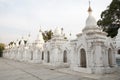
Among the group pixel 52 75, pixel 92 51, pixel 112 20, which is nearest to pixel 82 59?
pixel 92 51

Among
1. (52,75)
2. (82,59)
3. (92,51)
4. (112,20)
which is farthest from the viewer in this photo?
(112,20)

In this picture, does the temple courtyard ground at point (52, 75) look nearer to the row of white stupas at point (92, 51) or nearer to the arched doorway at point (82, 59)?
the row of white stupas at point (92, 51)

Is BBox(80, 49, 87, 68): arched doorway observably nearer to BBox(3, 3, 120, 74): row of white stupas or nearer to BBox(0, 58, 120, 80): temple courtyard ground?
BBox(3, 3, 120, 74): row of white stupas

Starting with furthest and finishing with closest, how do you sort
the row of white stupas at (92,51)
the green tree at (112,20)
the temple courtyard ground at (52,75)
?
the green tree at (112,20)
the row of white stupas at (92,51)
the temple courtyard ground at (52,75)

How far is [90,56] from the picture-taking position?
35.1 feet

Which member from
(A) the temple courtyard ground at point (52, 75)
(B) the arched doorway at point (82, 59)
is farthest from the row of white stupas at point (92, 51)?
(A) the temple courtyard ground at point (52, 75)

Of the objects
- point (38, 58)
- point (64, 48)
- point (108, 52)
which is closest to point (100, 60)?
point (108, 52)

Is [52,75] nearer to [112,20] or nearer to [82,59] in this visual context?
[82,59]

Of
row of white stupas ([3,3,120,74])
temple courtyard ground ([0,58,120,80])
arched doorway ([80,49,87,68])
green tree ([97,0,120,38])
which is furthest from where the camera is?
green tree ([97,0,120,38])

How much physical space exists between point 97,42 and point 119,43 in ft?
27.0

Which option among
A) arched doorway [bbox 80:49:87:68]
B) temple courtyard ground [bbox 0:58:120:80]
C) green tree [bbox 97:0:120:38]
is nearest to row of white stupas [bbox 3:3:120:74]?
arched doorway [bbox 80:49:87:68]

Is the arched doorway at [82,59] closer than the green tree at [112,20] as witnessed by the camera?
Yes

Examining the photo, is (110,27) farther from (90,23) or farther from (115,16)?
(90,23)

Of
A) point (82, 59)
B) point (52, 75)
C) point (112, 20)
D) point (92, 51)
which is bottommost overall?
point (52, 75)
